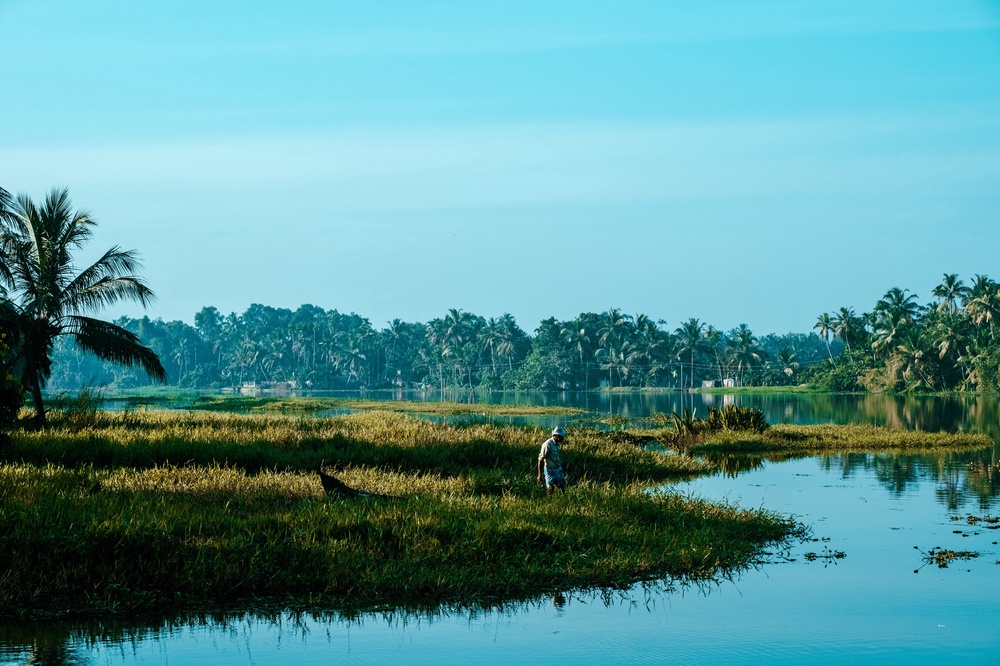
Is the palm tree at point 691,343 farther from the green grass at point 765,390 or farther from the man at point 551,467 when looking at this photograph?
the man at point 551,467

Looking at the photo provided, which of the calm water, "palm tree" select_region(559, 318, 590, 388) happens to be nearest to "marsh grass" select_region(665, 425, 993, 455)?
the calm water

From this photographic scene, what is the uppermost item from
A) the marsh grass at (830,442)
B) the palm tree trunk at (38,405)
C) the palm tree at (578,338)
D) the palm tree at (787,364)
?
the palm tree at (578,338)

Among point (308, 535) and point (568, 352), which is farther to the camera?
point (568, 352)

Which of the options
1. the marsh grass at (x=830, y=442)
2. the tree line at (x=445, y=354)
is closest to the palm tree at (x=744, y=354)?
the tree line at (x=445, y=354)

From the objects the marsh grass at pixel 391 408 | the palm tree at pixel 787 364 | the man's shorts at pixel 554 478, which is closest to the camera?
the man's shorts at pixel 554 478

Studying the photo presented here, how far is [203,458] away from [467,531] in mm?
9890

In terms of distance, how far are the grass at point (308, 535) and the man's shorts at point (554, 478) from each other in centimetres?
27

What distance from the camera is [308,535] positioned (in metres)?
13.0

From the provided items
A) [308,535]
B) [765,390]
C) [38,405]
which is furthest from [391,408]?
[308,535]

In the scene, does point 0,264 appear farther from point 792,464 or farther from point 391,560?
point 792,464

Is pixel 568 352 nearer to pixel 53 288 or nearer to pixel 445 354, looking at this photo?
pixel 445 354

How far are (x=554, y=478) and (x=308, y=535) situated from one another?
649cm

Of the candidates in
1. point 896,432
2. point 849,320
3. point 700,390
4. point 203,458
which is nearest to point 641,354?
point 700,390

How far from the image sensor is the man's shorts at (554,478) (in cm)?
1848
